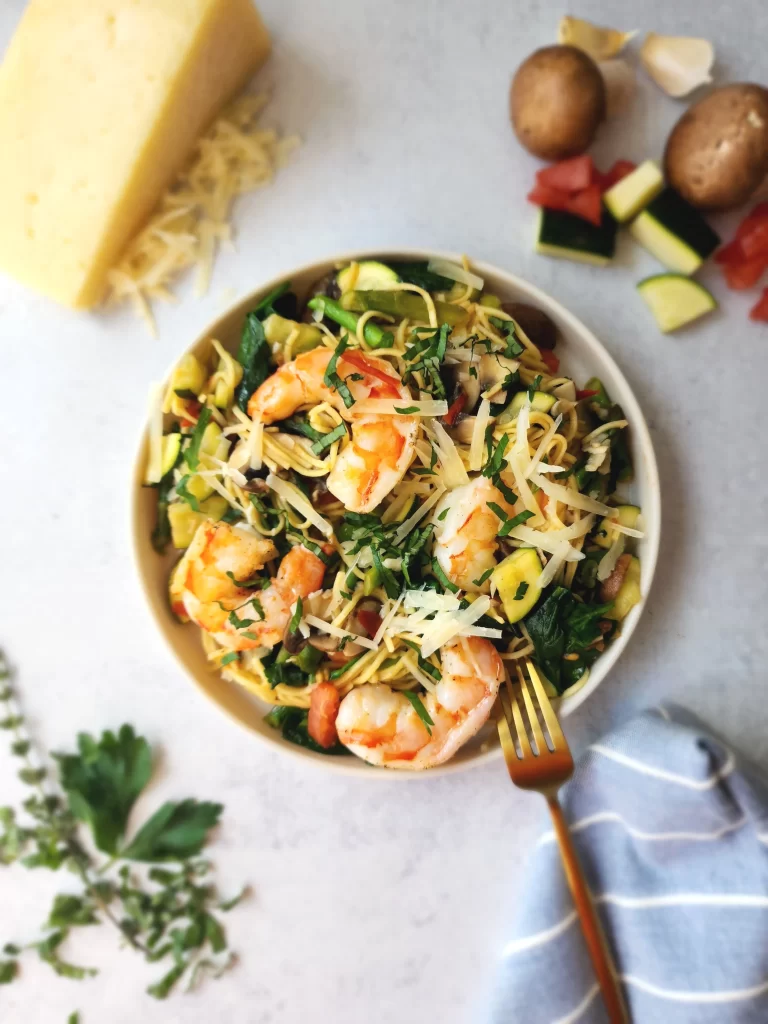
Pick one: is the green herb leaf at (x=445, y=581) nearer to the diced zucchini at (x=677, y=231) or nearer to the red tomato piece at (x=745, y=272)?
the diced zucchini at (x=677, y=231)

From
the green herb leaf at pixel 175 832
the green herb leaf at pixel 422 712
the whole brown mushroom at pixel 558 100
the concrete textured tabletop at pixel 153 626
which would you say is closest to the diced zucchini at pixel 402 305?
the concrete textured tabletop at pixel 153 626

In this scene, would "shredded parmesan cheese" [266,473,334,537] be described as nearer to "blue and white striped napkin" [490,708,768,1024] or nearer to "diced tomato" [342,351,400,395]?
"diced tomato" [342,351,400,395]

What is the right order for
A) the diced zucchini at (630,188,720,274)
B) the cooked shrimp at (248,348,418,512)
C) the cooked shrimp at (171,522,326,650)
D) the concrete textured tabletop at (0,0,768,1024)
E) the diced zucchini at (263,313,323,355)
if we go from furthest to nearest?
the concrete textured tabletop at (0,0,768,1024) < the diced zucchini at (630,188,720,274) < the diced zucchini at (263,313,323,355) < the cooked shrimp at (171,522,326,650) < the cooked shrimp at (248,348,418,512)

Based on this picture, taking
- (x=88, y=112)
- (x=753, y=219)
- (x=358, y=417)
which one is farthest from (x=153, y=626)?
(x=753, y=219)

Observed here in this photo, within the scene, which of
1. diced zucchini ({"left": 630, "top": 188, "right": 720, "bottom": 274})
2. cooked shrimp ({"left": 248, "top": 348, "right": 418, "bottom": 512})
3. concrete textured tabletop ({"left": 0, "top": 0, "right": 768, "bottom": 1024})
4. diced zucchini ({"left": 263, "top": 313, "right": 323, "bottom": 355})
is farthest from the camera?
concrete textured tabletop ({"left": 0, "top": 0, "right": 768, "bottom": 1024})

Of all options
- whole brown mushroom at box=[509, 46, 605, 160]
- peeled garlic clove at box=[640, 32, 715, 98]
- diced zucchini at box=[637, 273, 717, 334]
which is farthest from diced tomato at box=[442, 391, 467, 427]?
peeled garlic clove at box=[640, 32, 715, 98]

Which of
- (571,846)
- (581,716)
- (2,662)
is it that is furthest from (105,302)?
(571,846)
